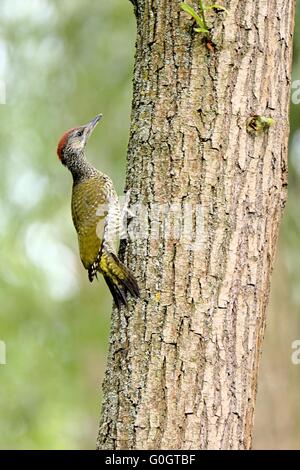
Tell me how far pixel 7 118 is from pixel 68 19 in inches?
56.4

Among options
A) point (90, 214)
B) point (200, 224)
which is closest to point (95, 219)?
point (90, 214)

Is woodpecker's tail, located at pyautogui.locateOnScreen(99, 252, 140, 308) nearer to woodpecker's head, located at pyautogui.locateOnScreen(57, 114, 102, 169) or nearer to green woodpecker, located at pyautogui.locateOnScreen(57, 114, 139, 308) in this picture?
green woodpecker, located at pyautogui.locateOnScreen(57, 114, 139, 308)

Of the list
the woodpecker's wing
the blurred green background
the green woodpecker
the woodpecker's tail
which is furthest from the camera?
the blurred green background

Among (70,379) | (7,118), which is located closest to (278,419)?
(70,379)

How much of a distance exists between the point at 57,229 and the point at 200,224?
7074mm

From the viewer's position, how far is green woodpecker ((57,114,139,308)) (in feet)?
11.2

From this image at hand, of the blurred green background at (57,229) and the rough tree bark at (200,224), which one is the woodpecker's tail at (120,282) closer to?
the rough tree bark at (200,224)

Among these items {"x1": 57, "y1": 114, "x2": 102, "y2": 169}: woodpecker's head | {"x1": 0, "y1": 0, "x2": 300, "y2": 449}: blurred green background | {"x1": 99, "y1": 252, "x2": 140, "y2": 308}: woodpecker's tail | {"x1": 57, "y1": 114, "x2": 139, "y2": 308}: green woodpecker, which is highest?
{"x1": 0, "y1": 0, "x2": 300, "y2": 449}: blurred green background

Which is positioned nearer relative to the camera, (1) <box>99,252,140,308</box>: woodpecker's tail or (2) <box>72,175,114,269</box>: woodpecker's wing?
(1) <box>99,252,140,308</box>: woodpecker's tail

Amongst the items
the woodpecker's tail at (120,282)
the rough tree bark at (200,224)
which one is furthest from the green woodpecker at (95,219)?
the rough tree bark at (200,224)

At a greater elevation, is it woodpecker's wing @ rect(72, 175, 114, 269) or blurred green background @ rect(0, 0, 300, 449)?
blurred green background @ rect(0, 0, 300, 449)

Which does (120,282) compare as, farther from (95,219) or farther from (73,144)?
(73,144)

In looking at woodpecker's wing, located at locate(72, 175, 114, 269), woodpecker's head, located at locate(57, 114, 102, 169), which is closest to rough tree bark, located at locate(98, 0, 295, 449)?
woodpecker's wing, located at locate(72, 175, 114, 269)
